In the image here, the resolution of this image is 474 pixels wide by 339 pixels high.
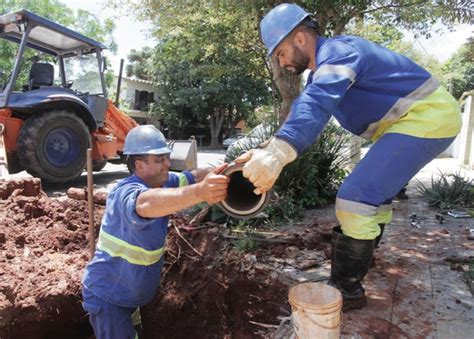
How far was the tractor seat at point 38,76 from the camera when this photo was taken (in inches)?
298

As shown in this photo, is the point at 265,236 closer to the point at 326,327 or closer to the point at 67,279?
the point at 67,279

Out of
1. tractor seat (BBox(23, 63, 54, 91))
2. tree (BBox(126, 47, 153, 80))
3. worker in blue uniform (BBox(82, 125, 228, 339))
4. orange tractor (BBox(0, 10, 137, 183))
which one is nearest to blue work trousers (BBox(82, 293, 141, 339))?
worker in blue uniform (BBox(82, 125, 228, 339))

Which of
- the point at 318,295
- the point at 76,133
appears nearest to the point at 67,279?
the point at 318,295

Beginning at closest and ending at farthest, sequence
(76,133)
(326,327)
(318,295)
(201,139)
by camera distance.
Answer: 1. (326,327)
2. (318,295)
3. (76,133)
4. (201,139)

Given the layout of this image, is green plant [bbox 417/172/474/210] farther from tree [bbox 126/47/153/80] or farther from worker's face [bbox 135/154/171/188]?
tree [bbox 126/47/153/80]

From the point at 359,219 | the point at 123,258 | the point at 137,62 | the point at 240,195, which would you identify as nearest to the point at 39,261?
the point at 123,258

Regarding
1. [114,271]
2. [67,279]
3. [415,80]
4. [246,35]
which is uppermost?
[246,35]

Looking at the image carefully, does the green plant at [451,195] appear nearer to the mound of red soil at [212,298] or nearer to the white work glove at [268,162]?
the mound of red soil at [212,298]

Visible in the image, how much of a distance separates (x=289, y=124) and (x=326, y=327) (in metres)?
0.93

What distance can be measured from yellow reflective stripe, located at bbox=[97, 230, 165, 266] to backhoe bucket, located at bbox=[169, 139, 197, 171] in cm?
522

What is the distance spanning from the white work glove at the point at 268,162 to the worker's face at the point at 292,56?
2.14 feet

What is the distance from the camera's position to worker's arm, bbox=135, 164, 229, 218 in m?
2.00

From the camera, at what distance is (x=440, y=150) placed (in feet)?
8.16

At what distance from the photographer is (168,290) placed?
358 centimetres
